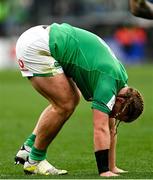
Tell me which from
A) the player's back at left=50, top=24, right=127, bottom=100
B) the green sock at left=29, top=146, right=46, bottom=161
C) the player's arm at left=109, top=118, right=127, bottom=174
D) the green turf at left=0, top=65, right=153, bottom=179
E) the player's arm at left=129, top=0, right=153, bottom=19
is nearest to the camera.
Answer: the player's arm at left=129, top=0, right=153, bottom=19

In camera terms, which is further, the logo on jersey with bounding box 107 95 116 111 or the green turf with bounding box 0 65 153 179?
the green turf with bounding box 0 65 153 179

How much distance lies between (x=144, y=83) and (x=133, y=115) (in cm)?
2284

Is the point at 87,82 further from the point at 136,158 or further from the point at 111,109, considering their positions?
the point at 136,158

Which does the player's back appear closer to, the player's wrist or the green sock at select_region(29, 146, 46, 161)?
the player's wrist

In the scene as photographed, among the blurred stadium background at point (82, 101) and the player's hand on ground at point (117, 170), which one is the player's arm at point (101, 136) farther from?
the player's hand on ground at point (117, 170)

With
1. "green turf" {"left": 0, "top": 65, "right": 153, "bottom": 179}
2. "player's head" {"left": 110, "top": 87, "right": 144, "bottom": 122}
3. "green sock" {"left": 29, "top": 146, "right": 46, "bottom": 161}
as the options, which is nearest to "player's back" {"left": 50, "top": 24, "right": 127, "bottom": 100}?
"player's head" {"left": 110, "top": 87, "right": 144, "bottom": 122}

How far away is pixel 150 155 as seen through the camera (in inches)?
567

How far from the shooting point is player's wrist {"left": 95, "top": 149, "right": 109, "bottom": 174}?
11.5 m

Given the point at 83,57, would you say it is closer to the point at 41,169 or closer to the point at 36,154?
the point at 36,154

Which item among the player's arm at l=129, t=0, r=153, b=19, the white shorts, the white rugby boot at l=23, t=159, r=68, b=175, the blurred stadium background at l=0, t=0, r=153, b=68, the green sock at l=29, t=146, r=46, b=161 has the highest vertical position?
the player's arm at l=129, t=0, r=153, b=19

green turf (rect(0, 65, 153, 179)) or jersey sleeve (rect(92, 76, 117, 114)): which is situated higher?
jersey sleeve (rect(92, 76, 117, 114))

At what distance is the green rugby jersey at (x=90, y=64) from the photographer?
1152 cm

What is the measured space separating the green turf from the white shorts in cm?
127

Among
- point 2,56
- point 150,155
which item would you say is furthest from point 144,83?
point 150,155
